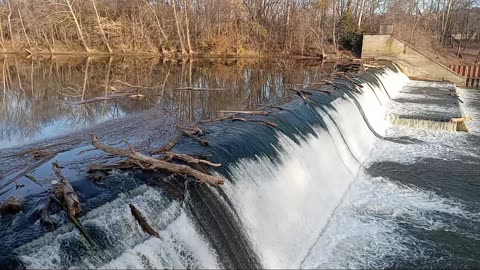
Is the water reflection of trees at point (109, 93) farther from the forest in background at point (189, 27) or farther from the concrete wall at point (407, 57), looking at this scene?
the forest in background at point (189, 27)

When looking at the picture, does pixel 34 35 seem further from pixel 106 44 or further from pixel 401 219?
pixel 401 219

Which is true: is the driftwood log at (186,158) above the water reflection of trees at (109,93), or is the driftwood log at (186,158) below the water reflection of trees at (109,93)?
above

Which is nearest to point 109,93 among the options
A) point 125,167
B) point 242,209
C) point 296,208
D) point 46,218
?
point 125,167

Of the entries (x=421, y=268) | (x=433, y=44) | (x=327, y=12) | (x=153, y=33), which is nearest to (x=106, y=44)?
(x=153, y=33)

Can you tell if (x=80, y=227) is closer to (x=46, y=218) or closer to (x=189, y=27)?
(x=46, y=218)

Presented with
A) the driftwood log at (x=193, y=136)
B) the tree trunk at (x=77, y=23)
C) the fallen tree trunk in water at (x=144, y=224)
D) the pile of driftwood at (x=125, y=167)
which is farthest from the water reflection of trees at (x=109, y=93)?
the tree trunk at (x=77, y=23)

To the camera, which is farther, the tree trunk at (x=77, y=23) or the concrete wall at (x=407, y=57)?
the tree trunk at (x=77, y=23)
